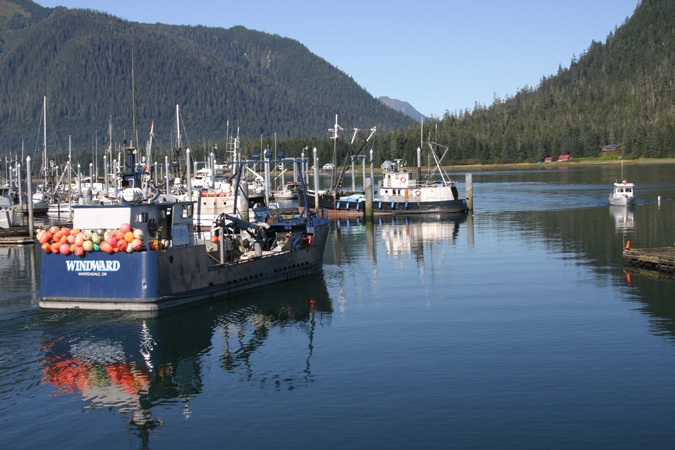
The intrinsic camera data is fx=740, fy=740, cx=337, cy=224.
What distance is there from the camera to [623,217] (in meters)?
67.5

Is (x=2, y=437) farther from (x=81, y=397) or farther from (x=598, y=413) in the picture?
(x=598, y=413)

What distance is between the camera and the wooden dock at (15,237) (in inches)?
2270

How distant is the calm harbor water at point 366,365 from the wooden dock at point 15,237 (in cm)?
1636

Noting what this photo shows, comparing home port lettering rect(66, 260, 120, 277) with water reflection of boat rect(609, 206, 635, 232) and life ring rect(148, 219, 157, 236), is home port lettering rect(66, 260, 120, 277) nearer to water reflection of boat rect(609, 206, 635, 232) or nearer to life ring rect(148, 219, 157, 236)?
life ring rect(148, 219, 157, 236)

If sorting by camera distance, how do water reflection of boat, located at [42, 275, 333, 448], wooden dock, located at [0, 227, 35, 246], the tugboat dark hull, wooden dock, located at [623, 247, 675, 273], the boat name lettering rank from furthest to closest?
the tugboat dark hull < wooden dock, located at [0, 227, 35, 246] < wooden dock, located at [623, 247, 675, 273] < the boat name lettering < water reflection of boat, located at [42, 275, 333, 448]

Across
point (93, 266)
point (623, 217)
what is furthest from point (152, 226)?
point (623, 217)

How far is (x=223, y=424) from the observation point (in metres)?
18.6

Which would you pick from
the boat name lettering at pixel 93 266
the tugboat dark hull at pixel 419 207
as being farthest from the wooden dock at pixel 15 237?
the tugboat dark hull at pixel 419 207

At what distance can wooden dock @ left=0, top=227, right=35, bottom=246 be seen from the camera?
57.7 m

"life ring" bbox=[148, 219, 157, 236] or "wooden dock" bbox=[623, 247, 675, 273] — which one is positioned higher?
"life ring" bbox=[148, 219, 157, 236]

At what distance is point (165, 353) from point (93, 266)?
595cm

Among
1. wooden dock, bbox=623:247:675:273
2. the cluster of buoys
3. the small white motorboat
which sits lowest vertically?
wooden dock, bbox=623:247:675:273

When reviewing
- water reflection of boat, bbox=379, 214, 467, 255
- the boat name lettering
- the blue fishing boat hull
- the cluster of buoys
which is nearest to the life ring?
the blue fishing boat hull

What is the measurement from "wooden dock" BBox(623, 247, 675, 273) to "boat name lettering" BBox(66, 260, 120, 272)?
26947mm
